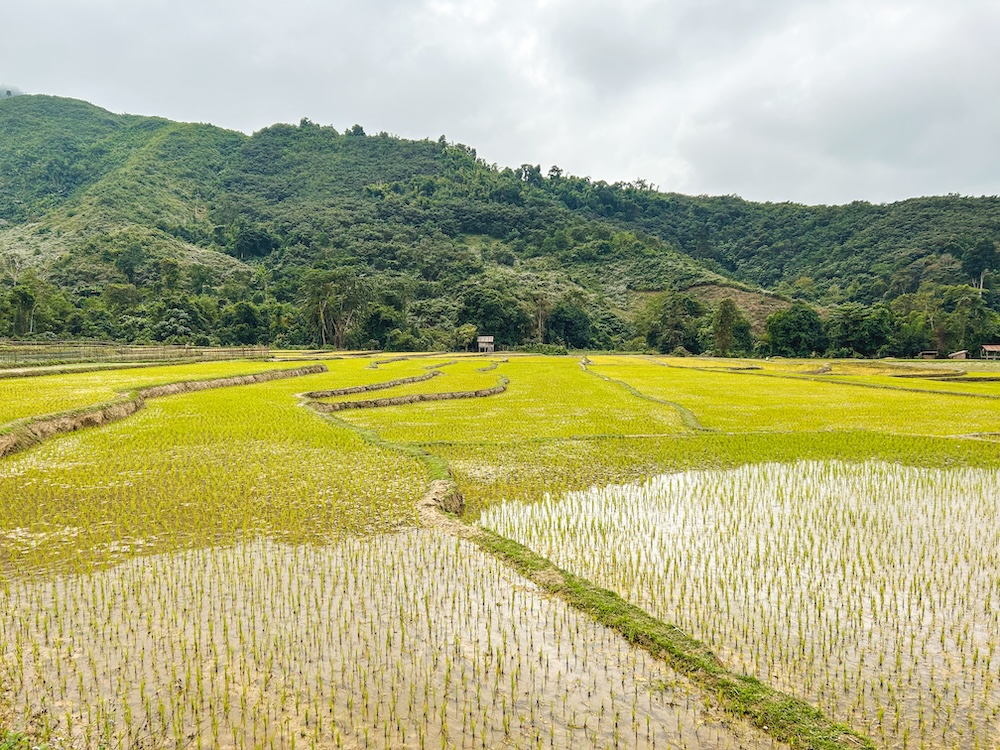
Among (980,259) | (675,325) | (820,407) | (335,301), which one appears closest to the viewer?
(820,407)

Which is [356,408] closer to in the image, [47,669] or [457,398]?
[457,398]

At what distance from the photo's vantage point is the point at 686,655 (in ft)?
13.2

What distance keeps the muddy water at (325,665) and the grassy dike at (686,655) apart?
0.40 ft

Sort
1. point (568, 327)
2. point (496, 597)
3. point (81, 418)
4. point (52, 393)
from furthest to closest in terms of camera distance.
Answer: point (568, 327)
point (52, 393)
point (81, 418)
point (496, 597)

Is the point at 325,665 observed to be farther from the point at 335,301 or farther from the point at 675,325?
the point at 675,325

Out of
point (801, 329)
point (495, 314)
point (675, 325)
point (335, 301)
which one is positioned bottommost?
point (801, 329)

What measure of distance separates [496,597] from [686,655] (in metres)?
1.78

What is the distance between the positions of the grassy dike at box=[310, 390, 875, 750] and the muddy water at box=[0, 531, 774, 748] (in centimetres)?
12

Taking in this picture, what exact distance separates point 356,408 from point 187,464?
8649 millimetres

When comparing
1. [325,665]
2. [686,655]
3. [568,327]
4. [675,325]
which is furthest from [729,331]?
[325,665]

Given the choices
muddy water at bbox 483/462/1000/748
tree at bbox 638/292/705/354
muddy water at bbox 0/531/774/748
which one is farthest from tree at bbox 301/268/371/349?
muddy water at bbox 0/531/774/748

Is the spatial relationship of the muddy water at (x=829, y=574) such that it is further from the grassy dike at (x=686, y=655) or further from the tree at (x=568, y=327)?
the tree at (x=568, y=327)

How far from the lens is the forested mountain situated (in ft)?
202

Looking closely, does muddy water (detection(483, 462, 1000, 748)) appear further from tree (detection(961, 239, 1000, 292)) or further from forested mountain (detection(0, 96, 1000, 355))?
tree (detection(961, 239, 1000, 292))
